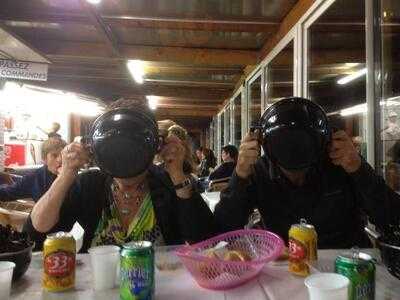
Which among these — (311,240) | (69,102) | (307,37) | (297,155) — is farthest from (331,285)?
(69,102)

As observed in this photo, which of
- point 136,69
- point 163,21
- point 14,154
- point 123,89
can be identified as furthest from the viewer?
point 123,89

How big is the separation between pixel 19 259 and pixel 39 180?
6.73 ft

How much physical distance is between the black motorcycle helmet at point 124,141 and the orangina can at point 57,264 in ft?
0.86

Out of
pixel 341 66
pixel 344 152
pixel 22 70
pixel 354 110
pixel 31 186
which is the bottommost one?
pixel 31 186

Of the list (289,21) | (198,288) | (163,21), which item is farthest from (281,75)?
(198,288)

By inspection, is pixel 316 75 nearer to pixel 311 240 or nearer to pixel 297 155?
pixel 297 155

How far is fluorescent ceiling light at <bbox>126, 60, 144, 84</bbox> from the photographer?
449 cm

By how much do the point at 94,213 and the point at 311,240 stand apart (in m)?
0.81

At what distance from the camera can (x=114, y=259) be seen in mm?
992

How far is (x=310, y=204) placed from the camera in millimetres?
1560

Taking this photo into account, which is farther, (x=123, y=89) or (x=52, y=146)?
(x=123, y=89)

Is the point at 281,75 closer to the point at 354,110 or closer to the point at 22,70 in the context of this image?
the point at 354,110

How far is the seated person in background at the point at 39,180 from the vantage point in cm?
290

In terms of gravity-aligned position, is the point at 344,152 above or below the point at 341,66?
below
